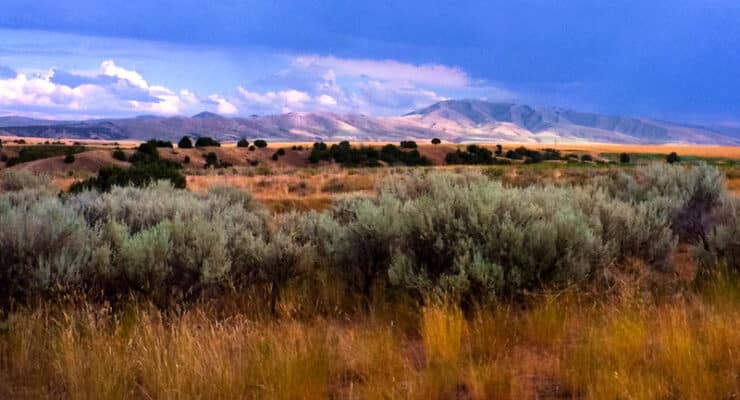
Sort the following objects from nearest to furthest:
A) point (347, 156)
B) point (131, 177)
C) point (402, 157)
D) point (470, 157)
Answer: point (131, 177) < point (347, 156) < point (402, 157) < point (470, 157)

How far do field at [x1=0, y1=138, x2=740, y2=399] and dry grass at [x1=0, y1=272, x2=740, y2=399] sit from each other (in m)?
0.02

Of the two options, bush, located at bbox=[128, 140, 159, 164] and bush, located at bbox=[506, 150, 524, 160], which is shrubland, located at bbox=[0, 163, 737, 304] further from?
bush, located at bbox=[506, 150, 524, 160]

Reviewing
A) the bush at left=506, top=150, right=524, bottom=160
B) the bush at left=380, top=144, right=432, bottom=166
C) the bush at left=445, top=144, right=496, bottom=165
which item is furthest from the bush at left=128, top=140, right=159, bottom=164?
the bush at left=506, top=150, right=524, bottom=160

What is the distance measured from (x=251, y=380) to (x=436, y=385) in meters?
1.51

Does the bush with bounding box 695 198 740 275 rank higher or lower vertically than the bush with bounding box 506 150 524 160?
lower

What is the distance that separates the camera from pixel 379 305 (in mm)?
7363

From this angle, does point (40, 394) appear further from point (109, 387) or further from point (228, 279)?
point (228, 279)

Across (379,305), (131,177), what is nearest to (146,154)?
(131,177)

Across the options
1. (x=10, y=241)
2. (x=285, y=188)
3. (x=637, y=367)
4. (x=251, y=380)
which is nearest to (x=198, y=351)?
(x=251, y=380)

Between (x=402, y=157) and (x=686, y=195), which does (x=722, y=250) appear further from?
(x=402, y=157)

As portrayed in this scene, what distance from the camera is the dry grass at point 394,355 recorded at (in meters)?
4.87

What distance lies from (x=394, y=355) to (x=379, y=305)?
179cm

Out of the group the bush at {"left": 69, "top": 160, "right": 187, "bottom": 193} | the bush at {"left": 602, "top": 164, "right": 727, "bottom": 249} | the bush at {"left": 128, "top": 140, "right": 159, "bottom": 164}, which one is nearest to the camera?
the bush at {"left": 602, "top": 164, "right": 727, "bottom": 249}

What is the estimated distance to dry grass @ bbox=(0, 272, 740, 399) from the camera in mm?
4871
